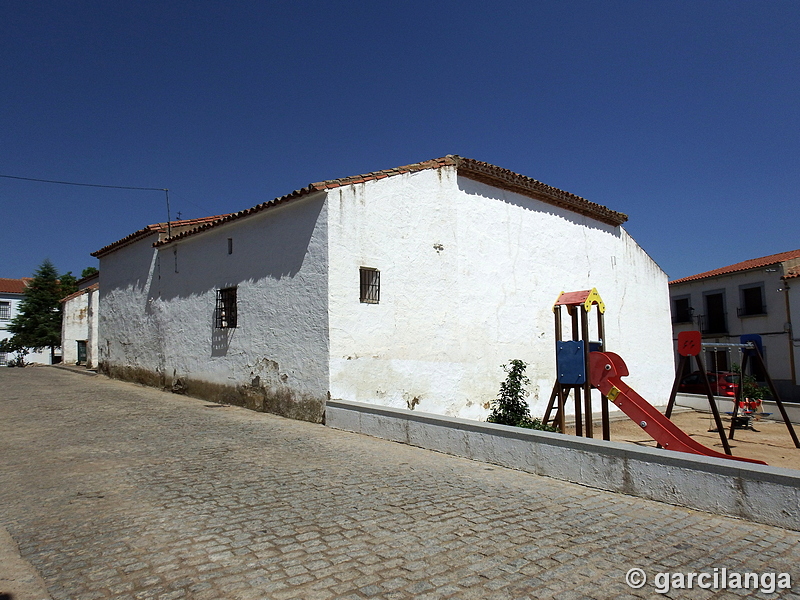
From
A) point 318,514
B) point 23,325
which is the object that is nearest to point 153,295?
point 318,514

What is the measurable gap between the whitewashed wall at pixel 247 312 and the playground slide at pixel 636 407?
4.22m

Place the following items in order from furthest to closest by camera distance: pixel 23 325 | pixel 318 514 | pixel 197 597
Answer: pixel 23 325, pixel 318 514, pixel 197 597

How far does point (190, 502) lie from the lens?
4492 mm

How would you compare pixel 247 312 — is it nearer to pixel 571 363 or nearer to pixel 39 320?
pixel 571 363

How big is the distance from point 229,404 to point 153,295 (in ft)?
16.1

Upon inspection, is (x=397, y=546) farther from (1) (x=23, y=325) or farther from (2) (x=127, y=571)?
(1) (x=23, y=325)

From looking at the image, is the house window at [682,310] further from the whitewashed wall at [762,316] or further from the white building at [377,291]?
the white building at [377,291]

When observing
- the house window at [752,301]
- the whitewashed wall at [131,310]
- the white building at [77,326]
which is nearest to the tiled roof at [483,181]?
the whitewashed wall at [131,310]

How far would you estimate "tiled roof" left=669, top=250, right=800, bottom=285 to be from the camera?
23641 mm

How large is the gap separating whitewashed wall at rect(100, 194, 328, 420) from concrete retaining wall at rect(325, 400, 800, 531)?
2.71 metres

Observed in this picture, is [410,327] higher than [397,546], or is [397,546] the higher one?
[410,327]

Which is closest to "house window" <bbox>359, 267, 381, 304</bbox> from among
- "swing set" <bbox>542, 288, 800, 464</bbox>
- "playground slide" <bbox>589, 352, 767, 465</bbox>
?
"swing set" <bbox>542, 288, 800, 464</bbox>

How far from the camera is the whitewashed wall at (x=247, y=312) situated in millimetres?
9125

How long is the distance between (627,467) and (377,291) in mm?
5520
